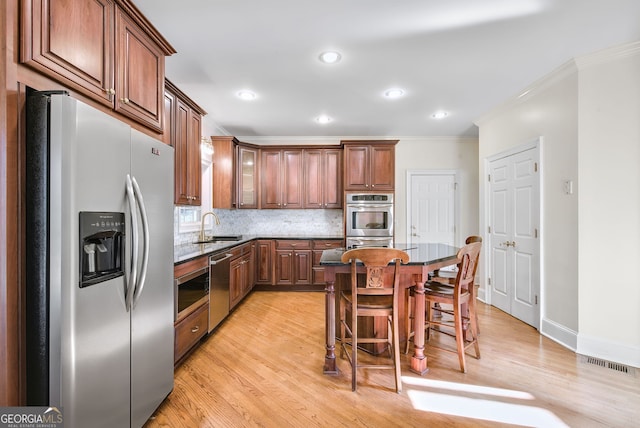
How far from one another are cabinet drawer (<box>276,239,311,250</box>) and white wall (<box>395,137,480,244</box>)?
173cm

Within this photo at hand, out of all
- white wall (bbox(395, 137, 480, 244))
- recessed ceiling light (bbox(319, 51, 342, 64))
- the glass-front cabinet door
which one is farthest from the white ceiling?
white wall (bbox(395, 137, 480, 244))

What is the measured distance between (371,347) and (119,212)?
224 cm

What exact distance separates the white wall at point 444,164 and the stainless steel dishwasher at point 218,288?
323cm

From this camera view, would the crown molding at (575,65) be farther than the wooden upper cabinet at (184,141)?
No

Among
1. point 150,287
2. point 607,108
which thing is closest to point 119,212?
point 150,287

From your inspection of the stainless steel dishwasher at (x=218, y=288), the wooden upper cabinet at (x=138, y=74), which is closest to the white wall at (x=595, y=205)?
the stainless steel dishwasher at (x=218, y=288)

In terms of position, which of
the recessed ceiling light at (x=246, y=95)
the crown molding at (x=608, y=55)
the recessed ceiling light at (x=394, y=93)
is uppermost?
the recessed ceiling light at (x=394, y=93)

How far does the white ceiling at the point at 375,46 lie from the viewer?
1.97 metres

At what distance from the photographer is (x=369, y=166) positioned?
481 cm

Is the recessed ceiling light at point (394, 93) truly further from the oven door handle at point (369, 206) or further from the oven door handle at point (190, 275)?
the oven door handle at point (190, 275)

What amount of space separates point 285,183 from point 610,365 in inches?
173

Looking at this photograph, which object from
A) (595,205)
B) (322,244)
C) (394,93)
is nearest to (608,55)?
(595,205)

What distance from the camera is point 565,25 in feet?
7.11

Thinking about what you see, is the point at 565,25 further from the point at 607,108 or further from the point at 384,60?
the point at 384,60
